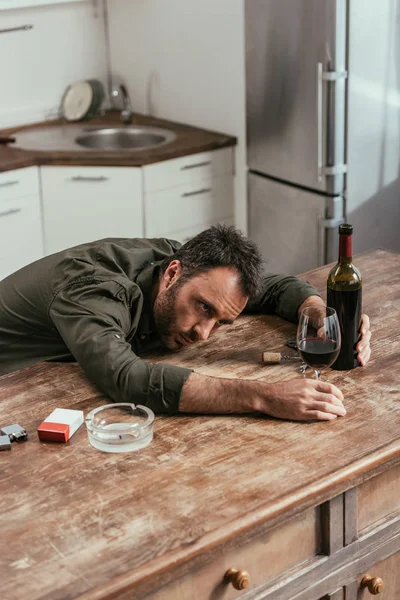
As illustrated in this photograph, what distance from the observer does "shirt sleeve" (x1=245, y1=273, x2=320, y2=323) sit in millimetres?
2684

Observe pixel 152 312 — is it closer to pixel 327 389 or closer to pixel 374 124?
pixel 327 389

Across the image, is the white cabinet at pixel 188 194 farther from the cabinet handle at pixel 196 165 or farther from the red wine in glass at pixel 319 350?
the red wine in glass at pixel 319 350

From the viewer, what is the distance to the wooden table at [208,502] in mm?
1685

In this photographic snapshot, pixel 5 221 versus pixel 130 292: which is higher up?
pixel 130 292

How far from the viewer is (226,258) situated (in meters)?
2.44

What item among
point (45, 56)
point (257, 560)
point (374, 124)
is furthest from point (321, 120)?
point (257, 560)

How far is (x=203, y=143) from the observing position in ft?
15.5

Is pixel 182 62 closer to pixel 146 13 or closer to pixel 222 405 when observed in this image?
pixel 146 13

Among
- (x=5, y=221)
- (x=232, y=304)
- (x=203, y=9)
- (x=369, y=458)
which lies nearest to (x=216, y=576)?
(x=369, y=458)

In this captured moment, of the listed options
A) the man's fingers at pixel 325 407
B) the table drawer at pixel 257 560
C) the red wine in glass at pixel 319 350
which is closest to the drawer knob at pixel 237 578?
the table drawer at pixel 257 560

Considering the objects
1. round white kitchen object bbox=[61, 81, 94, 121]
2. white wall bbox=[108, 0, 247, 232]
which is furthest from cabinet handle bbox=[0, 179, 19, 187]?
white wall bbox=[108, 0, 247, 232]

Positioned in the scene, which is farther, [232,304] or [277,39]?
[277,39]

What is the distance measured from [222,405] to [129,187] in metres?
2.61

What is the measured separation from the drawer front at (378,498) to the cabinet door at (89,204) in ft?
8.95
